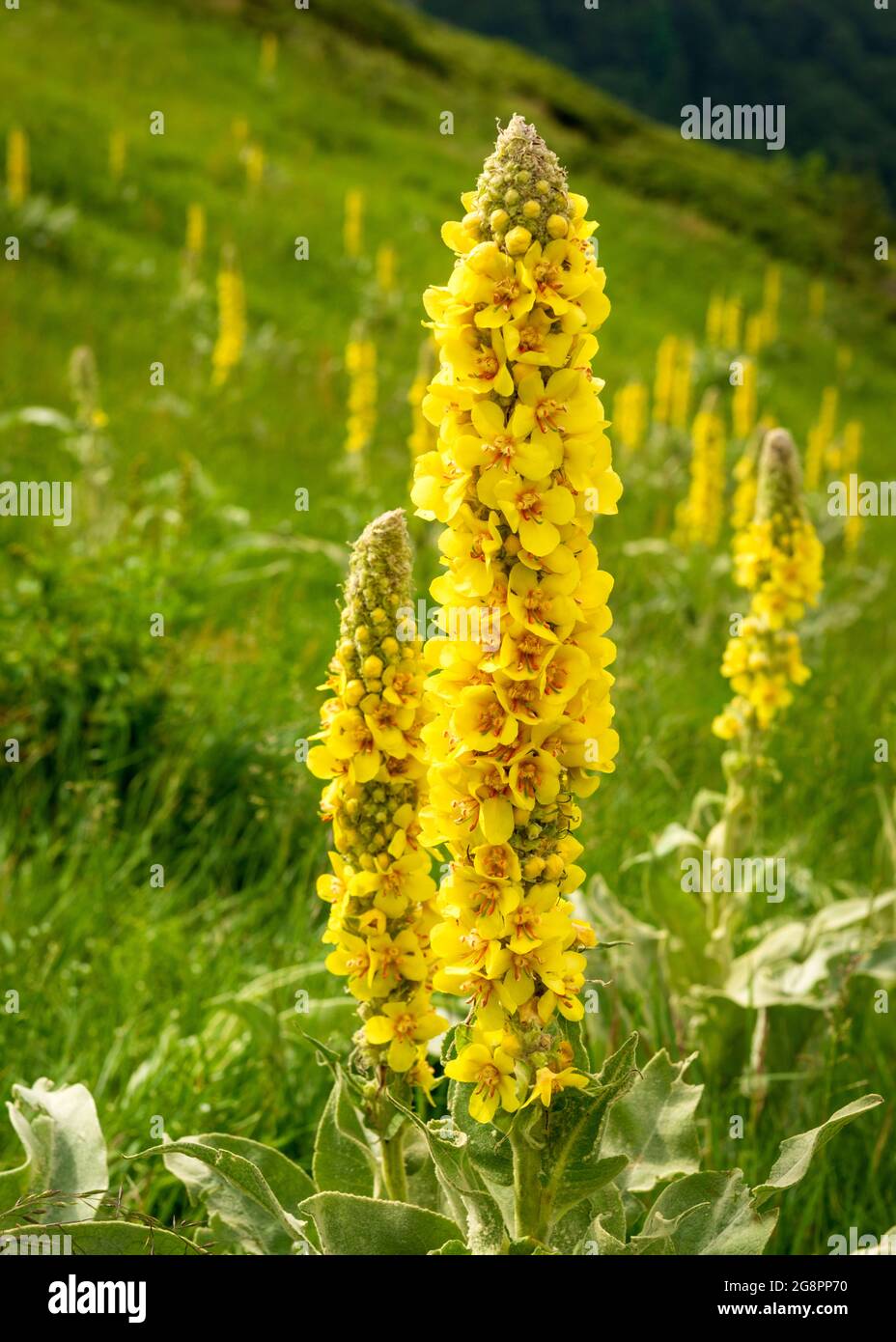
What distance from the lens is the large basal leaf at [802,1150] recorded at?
6.13 feet

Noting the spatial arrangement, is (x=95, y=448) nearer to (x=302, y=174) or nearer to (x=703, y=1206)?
(x=703, y=1206)

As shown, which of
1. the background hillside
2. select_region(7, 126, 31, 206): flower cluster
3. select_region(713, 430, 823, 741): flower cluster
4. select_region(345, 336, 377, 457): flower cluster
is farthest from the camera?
the background hillside

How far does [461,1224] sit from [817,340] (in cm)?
2655

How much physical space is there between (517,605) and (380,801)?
505 mm

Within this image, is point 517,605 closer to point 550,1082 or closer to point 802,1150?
point 550,1082

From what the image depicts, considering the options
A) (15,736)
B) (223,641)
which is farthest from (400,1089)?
(223,641)

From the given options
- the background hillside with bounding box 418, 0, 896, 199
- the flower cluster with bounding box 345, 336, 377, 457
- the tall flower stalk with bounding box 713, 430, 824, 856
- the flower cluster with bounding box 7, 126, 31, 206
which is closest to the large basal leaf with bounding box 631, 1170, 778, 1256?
the tall flower stalk with bounding box 713, 430, 824, 856

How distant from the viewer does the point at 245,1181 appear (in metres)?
2.08

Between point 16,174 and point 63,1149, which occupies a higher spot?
point 16,174

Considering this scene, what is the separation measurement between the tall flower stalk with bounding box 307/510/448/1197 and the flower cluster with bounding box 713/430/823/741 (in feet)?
6.25

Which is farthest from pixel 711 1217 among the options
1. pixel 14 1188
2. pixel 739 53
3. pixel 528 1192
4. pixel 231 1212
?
pixel 739 53

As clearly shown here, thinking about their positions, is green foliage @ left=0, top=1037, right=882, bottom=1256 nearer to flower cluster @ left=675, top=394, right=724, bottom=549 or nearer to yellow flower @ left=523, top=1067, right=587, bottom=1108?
yellow flower @ left=523, top=1067, right=587, bottom=1108

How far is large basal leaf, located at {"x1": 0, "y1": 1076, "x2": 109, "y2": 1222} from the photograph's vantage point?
221cm

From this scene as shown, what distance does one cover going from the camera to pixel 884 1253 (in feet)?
6.70
